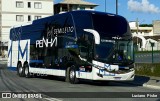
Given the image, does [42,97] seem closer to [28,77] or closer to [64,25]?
[64,25]

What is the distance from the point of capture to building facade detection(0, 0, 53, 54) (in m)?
90.0

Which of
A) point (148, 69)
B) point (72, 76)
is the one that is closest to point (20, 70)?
point (72, 76)

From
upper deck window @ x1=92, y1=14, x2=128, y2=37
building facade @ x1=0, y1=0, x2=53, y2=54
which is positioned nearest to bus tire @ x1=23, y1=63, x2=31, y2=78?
upper deck window @ x1=92, y1=14, x2=128, y2=37

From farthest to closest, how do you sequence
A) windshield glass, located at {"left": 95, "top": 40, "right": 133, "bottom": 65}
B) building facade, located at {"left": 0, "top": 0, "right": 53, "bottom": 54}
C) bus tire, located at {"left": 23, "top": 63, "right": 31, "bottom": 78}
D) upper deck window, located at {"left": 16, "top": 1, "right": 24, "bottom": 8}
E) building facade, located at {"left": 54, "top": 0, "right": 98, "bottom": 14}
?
building facade, located at {"left": 54, "top": 0, "right": 98, "bottom": 14} → upper deck window, located at {"left": 16, "top": 1, "right": 24, "bottom": 8} → building facade, located at {"left": 0, "top": 0, "right": 53, "bottom": 54} → bus tire, located at {"left": 23, "top": 63, "right": 31, "bottom": 78} → windshield glass, located at {"left": 95, "top": 40, "right": 133, "bottom": 65}

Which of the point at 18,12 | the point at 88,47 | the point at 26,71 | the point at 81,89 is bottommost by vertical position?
the point at 81,89

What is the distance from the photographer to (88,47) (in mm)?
21281

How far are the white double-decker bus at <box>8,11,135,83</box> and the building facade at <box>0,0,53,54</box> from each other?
210 feet

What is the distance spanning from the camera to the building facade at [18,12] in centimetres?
9000

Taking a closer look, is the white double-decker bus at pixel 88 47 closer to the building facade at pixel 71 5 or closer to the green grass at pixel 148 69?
the green grass at pixel 148 69

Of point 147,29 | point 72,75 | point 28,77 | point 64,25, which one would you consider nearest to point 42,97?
point 72,75

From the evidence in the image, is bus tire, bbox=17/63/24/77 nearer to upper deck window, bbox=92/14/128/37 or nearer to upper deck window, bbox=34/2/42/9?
upper deck window, bbox=92/14/128/37

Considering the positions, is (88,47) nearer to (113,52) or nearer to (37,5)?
(113,52)

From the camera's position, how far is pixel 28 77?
2927 cm

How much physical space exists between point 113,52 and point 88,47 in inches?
52.8
